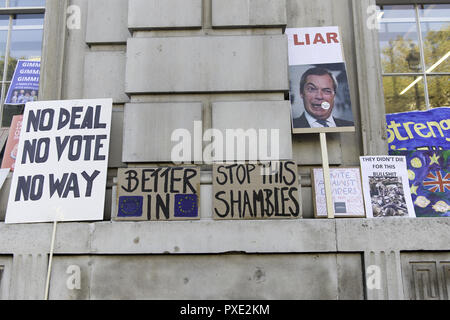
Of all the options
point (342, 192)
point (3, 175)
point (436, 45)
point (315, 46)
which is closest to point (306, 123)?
point (342, 192)

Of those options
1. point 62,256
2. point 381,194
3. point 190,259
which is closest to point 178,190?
point 190,259

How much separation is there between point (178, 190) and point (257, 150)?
1045 mm

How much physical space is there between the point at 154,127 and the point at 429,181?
135 inches

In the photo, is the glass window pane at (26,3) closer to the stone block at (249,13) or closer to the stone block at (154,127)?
the stone block at (154,127)

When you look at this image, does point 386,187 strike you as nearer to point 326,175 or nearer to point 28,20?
point 326,175

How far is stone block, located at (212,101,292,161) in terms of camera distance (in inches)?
190

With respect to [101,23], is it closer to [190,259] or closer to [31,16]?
[31,16]

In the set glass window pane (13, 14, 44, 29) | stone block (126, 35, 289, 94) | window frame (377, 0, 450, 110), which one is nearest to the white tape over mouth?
stone block (126, 35, 289, 94)

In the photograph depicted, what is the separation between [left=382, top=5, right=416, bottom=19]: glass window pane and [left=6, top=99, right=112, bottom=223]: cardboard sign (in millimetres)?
4303

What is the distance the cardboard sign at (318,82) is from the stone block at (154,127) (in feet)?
4.21

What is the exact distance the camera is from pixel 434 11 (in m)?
6.16

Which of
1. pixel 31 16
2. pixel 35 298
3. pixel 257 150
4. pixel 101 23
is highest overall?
pixel 31 16

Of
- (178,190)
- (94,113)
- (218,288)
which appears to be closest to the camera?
A: (218,288)

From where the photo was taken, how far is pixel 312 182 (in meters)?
4.78
